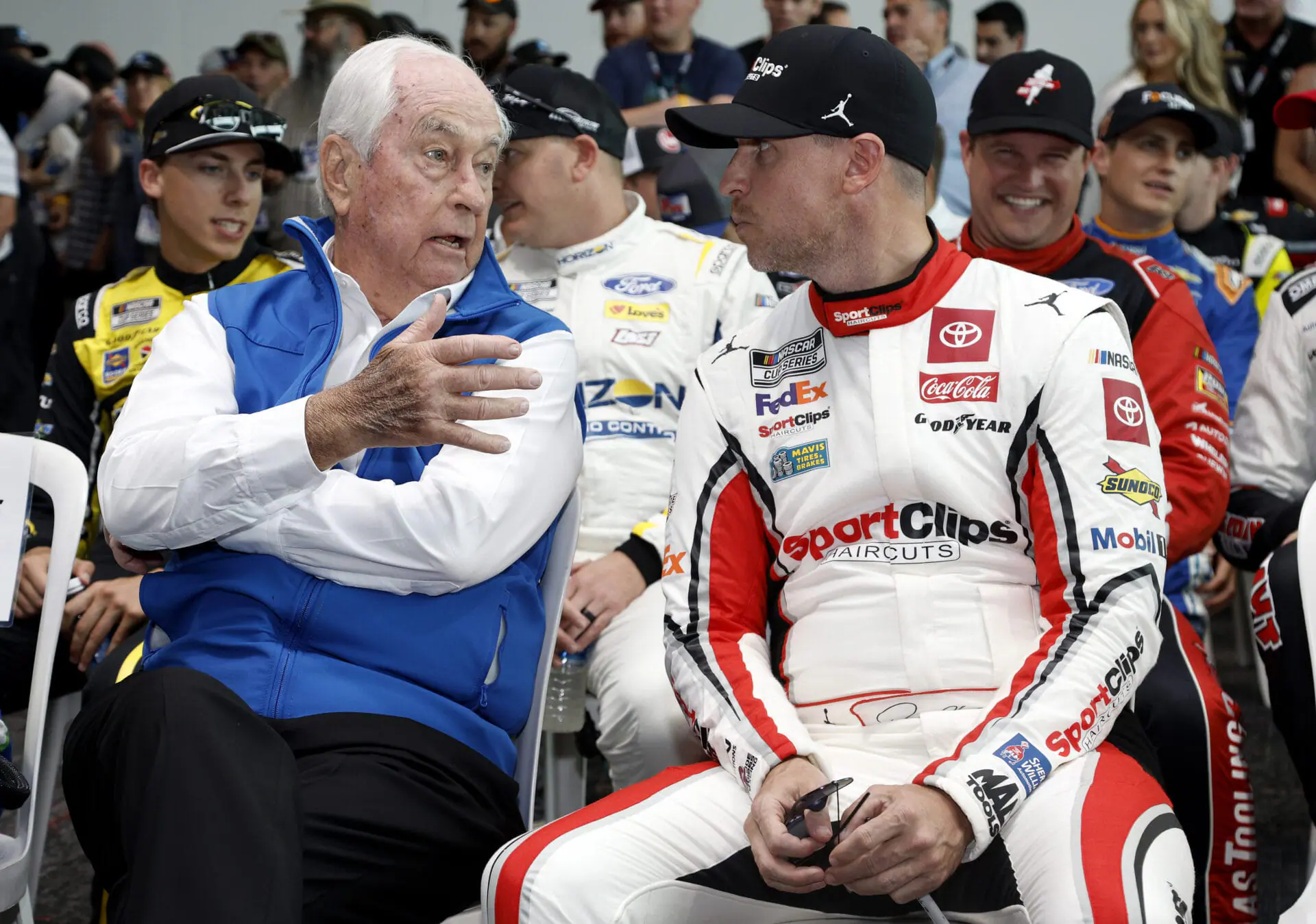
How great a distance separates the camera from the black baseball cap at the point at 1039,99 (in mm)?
2811

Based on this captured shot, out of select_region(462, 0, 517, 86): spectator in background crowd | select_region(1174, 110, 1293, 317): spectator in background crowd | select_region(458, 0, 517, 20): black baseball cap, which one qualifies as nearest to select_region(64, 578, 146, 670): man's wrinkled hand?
select_region(1174, 110, 1293, 317): spectator in background crowd

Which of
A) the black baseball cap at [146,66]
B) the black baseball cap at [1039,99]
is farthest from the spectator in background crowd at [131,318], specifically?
the black baseball cap at [146,66]

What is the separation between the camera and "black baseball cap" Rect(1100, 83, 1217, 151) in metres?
3.34

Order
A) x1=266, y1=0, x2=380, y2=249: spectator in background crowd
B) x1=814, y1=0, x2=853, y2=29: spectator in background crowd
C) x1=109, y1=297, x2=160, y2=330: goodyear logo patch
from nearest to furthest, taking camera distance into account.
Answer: x1=109, y1=297, x2=160, y2=330: goodyear logo patch, x1=266, y1=0, x2=380, y2=249: spectator in background crowd, x1=814, y1=0, x2=853, y2=29: spectator in background crowd

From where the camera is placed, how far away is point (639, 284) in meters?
3.06

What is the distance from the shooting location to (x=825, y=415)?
76.0 inches

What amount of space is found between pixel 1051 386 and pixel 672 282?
1359mm

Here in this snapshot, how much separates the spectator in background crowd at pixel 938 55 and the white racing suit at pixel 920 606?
325 centimetres

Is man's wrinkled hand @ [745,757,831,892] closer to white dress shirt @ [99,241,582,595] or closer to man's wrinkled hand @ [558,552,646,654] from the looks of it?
white dress shirt @ [99,241,582,595]

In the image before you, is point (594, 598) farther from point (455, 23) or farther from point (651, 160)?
point (455, 23)

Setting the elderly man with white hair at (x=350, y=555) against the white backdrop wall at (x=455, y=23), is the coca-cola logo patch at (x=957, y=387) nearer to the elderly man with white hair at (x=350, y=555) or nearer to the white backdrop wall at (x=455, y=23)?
the elderly man with white hair at (x=350, y=555)

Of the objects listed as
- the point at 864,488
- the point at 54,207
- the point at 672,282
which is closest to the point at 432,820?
the point at 864,488

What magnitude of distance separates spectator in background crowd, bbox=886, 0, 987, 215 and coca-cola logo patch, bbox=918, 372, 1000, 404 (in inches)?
129

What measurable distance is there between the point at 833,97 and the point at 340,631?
102cm
